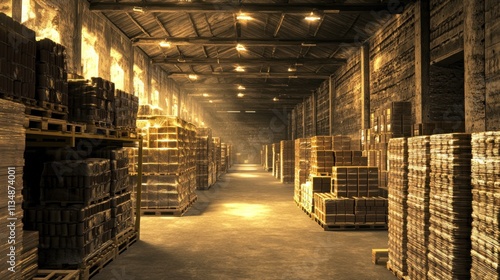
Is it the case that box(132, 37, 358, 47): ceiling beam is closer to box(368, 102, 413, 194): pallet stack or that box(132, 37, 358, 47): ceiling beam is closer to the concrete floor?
box(368, 102, 413, 194): pallet stack

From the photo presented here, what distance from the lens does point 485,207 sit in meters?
4.34

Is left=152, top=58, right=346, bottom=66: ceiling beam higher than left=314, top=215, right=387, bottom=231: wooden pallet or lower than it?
higher

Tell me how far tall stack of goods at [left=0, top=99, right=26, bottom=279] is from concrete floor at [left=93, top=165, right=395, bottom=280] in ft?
8.10

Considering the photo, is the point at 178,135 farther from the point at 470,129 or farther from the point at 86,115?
the point at 470,129

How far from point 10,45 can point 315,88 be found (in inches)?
1039

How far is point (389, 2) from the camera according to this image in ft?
41.6

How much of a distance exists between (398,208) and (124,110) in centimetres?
579

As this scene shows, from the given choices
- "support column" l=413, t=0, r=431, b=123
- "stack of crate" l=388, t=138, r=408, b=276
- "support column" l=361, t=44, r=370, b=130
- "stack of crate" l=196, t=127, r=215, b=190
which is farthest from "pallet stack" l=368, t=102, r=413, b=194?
"stack of crate" l=196, t=127, r=215, b=190

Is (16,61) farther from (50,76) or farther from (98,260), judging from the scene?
(98,260)

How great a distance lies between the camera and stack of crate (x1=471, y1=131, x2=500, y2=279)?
4.14 m

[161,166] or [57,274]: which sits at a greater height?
[161,166]

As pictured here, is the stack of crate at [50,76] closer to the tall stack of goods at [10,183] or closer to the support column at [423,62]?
the tall stack of goods at [10,183]

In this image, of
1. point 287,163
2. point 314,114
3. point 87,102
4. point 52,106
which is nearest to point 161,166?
point 87,102

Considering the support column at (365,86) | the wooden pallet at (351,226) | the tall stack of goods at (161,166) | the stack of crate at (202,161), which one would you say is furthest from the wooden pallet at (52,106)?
the stack of crate at (202,161)
